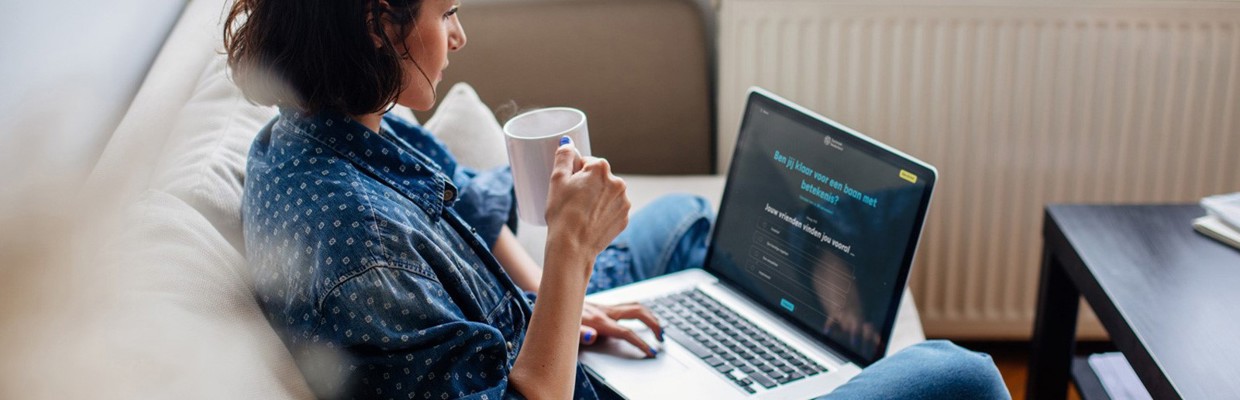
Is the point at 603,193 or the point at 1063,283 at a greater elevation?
the point at 603,193

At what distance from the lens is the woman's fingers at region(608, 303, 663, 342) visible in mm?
1248

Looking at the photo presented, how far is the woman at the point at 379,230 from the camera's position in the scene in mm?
893

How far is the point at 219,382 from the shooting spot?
747 mm

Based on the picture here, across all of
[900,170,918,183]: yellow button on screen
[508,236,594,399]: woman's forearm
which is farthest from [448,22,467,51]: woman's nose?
[900,170,918,183]: yellow button on screen

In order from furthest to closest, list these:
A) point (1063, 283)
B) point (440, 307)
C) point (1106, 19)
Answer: point (1106, 19) → point (1063, 283) → point (440, 307)

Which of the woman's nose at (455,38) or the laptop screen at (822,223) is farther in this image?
the laptop screen at (822,223)

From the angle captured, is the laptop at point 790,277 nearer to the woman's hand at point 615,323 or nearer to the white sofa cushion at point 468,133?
the woman's hand at point 615,323

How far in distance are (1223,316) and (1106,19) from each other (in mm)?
768

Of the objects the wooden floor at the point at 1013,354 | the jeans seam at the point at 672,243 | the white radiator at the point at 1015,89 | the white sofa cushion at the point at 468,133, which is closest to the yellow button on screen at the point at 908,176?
the jeans seam at the point at 672,243

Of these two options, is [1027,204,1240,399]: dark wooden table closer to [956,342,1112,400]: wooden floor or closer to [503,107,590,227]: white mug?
[956,342,1112,400]: wooden floor

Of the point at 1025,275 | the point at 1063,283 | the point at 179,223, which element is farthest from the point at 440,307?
the point at 1025,275

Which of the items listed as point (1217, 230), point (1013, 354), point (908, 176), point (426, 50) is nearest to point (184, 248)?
point (426, 50)

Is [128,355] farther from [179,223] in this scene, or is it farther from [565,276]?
[565,276]

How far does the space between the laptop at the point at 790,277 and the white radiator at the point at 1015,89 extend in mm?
643
